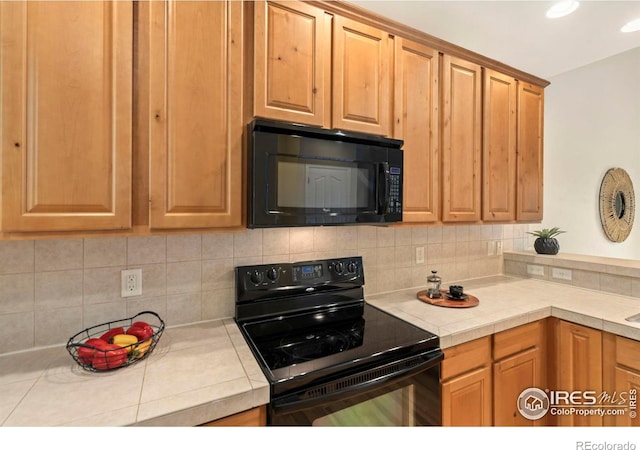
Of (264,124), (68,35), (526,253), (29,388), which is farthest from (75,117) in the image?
(526,253)

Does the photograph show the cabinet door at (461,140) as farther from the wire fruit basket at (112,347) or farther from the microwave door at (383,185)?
the wire fruit basket at (112,347)

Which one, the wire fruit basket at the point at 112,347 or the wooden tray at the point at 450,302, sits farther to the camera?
the wooden tray at the point at 450,302

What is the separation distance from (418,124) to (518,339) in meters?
1.28

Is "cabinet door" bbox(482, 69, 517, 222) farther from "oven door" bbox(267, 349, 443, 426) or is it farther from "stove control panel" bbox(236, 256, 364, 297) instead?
"oven door" bbox(267, 349, 443, 426)

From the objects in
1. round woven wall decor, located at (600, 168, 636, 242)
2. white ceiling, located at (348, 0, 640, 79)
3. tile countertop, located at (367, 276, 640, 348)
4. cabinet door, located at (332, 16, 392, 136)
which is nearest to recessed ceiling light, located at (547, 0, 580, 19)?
white ceiling, located at (348, 0, 640, 79)

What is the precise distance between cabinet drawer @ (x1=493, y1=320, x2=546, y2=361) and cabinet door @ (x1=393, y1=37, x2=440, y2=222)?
702 mm

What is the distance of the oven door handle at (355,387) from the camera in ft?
3.03

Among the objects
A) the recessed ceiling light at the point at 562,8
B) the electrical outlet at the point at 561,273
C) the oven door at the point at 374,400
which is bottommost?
the oven door at the point at 374,400

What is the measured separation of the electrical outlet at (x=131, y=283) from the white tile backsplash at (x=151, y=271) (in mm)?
18

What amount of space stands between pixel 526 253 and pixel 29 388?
2.95 meters

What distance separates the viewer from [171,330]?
1300mm

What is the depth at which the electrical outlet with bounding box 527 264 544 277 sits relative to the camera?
2197 millimetres

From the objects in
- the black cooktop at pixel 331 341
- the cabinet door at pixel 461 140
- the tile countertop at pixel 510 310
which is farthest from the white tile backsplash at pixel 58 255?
the cabinet door at pixel 461 140

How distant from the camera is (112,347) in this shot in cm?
98
